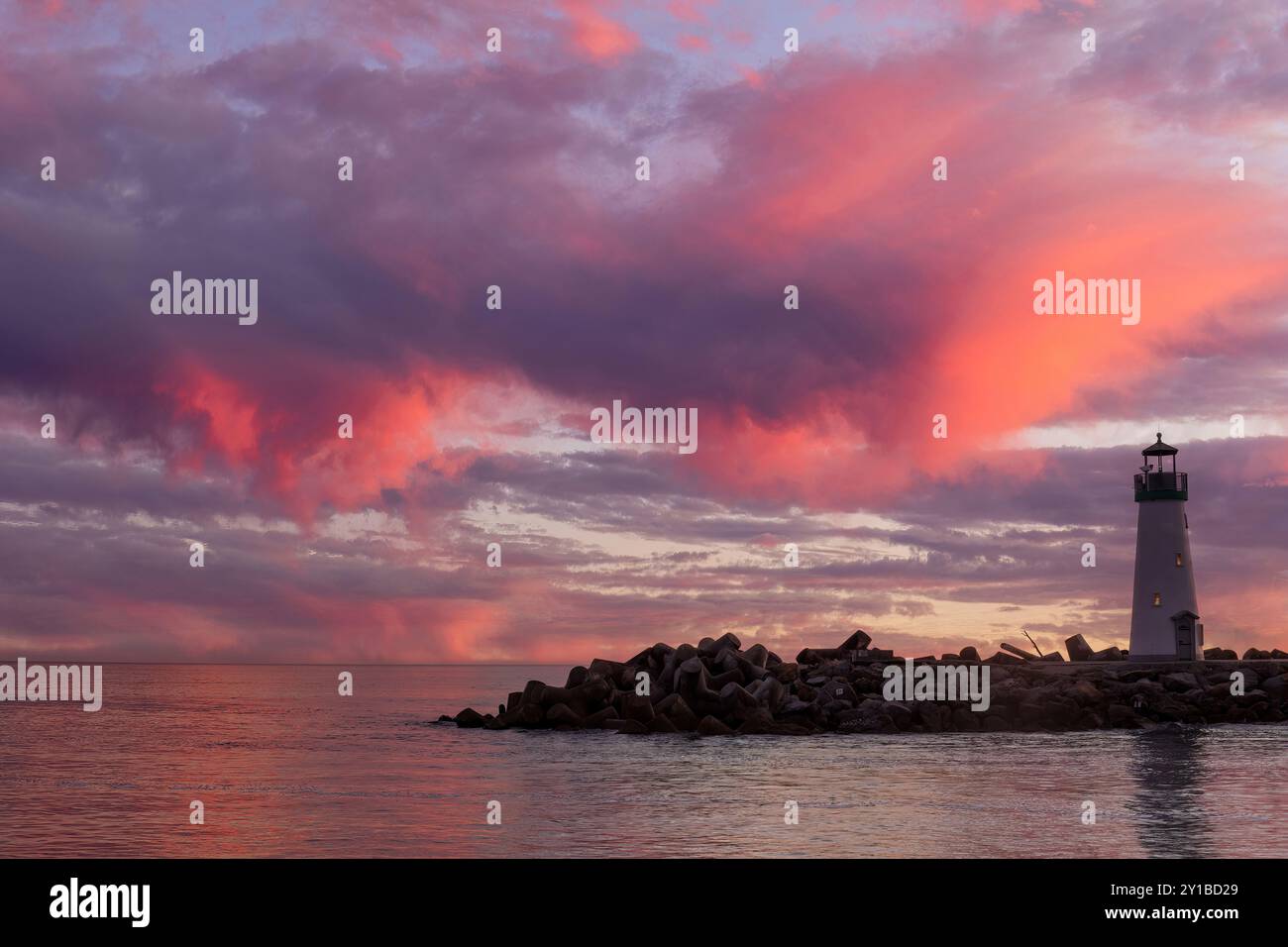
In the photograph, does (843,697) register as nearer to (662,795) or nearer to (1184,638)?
(1184,638)

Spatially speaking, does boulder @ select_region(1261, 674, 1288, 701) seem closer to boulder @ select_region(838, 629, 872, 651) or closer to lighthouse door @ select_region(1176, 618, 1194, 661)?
lighthouse door @ select_region(1176, 618, 1194, 661)

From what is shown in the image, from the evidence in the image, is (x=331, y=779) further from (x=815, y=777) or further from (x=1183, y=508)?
(x=1183, y=508)

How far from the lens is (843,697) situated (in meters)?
47.2

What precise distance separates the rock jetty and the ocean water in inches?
67.8

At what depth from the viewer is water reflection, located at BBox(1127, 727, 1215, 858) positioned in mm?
21062

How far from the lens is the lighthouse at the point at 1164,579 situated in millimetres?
52656

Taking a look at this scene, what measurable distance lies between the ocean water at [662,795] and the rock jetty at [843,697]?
67.8 inches
